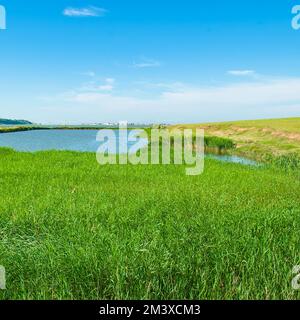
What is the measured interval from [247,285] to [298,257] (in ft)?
4.11

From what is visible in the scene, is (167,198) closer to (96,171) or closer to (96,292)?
(96,292)

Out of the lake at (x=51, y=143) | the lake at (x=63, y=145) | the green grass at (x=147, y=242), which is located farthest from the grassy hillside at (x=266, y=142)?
the green grass at (x=147, y=242)

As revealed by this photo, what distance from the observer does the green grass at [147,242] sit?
505 centimetres

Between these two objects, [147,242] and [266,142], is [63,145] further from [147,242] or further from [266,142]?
[147,242]

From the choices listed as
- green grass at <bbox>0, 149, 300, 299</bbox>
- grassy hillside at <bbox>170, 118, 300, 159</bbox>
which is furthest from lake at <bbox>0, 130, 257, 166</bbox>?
green grass at <bbox>0, 149, 300, 299</bbox>

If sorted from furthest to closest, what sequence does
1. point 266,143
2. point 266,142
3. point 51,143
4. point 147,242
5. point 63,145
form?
point 51,143
point 63,145
point 266,142
point 266,143
point 147,242

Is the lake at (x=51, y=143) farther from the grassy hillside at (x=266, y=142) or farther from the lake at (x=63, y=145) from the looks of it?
the grassy hillside at (x=266, y=142)

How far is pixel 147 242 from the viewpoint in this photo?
618 centimetres

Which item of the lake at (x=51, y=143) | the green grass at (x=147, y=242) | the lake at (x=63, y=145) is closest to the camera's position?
the green grass at (x=147, y=242)

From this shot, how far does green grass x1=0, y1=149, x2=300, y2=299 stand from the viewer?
5.05m

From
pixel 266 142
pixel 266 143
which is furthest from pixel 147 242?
pixel 266 142

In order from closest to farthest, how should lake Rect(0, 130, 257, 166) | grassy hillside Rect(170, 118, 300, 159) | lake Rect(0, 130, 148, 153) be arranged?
lake Rect(0, 130, 257, 166), grassy hillside Rect(170, 118, 300, 159), lake Rect(0, 130, 148, 153)

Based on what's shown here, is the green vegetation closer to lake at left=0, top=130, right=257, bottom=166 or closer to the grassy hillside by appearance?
the grassy hillside
